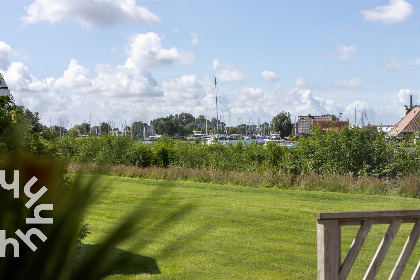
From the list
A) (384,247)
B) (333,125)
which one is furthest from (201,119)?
(384,247)

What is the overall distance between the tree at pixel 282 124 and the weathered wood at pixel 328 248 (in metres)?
30.8

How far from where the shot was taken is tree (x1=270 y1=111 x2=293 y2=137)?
111 ft

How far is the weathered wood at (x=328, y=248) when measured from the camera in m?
2.71

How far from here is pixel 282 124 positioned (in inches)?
1344

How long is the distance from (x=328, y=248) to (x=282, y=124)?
31832mm

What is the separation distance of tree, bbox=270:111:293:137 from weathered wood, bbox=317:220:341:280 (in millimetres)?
30756

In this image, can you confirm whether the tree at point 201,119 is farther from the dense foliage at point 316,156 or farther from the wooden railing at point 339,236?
the wooden railing at point 339,236

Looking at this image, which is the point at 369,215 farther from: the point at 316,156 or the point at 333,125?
the point at 333,125

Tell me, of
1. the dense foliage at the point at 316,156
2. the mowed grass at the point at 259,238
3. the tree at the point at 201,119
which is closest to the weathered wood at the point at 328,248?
the mowed grass at the point at 259,238

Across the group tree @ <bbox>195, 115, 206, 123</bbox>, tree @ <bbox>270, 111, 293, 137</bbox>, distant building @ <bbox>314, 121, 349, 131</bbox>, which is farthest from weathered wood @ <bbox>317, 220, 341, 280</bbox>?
tree @ <bbox>195, 115, 206, 123</bbox>

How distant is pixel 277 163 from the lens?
1323 cm

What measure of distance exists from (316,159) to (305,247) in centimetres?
679

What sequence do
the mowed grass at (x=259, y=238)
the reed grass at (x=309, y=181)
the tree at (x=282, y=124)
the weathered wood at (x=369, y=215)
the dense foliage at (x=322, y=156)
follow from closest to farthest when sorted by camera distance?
the weathered wood at (x=369, y=215) → the mowed grass at (x=259, y=238) → the reed grass at (x=309, y=181) → the dense foliage at (x=322, y=156) → the tree at (x=282, y=124)

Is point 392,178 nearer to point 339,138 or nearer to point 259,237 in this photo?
point 339,138
